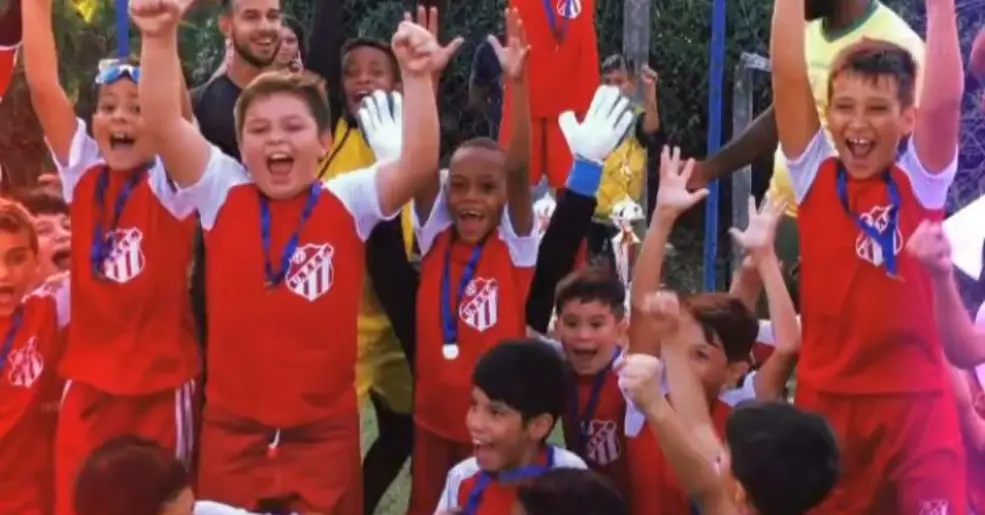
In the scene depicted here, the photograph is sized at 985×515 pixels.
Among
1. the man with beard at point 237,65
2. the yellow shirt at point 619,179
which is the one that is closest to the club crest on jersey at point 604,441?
the man with beard at point 237,65

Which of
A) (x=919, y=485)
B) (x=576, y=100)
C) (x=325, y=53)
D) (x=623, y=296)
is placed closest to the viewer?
(x=919, y=485)

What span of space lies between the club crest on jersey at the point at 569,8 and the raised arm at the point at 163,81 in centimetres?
270

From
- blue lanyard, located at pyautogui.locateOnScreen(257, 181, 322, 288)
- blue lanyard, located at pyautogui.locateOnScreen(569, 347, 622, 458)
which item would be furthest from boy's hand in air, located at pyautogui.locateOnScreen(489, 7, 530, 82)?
blue lanyard, located at pyautogui.locateOnScreen(569, 347, 622, 458)

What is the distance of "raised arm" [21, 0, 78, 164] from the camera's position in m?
3.83

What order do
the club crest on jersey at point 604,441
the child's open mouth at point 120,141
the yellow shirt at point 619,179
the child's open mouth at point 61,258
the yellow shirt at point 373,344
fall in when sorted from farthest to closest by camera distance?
the yellow shirt at point 619,179 → the yellow shirt at point 373,344 → the child's open mouth at point 61,258 → the club crest on jersey at point 604,441 → the child's open mouth at point 120,141

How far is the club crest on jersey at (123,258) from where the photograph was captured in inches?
147

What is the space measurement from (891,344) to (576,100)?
112 inches

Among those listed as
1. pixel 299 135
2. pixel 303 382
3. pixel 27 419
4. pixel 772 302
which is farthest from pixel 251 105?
pixel 772 302

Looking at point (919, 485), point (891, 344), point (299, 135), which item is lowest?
point (919, 485)

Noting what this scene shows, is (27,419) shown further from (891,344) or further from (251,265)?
(891,344)

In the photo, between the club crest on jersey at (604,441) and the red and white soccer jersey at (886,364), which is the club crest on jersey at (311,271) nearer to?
the club crest on jersey at (604,441)

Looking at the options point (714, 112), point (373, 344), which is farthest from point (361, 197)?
point (714, 112)

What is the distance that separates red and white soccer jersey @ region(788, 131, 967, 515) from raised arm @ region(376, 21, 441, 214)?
3.24 feet

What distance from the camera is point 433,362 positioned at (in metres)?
4.00
